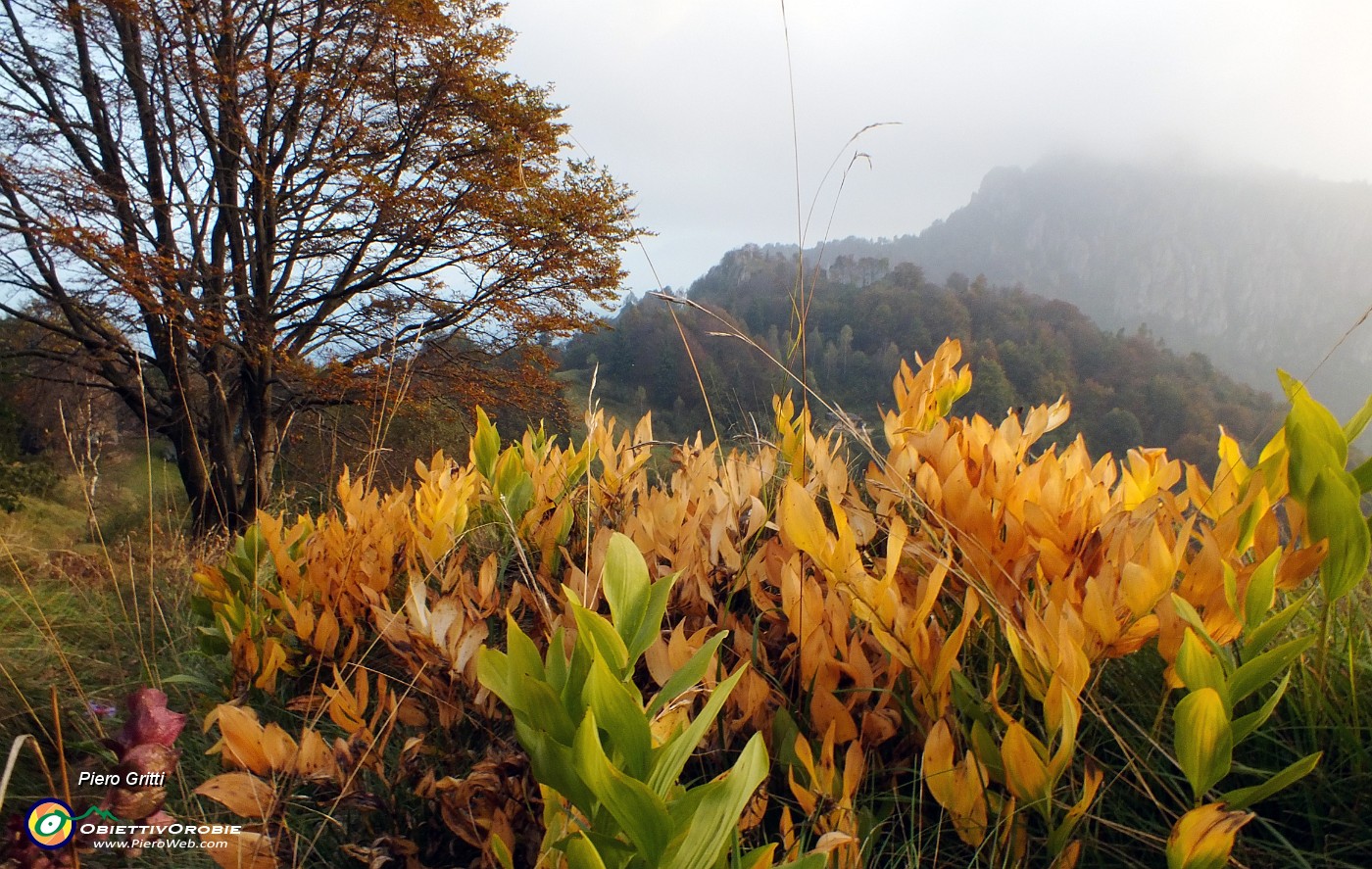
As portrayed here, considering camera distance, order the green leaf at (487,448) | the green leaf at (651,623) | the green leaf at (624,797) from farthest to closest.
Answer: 1. the green leaf at (487,448)
2. the green leaf at (651,623)
3. the green leaf at (624,797)

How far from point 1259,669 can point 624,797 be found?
57 cm

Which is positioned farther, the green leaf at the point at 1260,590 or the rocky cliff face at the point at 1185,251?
the rocky cliff face at the point at 1185,251

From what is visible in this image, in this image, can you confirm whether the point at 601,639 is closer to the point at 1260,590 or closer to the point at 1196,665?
the point at 1196,665

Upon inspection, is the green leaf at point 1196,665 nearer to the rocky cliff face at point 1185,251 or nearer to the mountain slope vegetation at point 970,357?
the mountain slope vegetation at point 970,357

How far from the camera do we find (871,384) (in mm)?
25047

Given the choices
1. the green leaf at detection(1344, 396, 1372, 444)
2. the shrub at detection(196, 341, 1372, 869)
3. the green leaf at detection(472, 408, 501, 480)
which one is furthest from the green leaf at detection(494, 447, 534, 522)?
the green leaf at detection(1344, 396, 1372, 444)

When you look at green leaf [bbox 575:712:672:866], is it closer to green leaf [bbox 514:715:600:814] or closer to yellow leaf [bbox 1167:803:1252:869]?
green leaf [bbox 514:715:600:814]

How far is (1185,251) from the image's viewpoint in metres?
99.0

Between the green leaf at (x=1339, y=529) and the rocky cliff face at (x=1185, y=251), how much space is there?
74.6 metres

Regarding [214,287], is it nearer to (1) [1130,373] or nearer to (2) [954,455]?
(2) [954,455]

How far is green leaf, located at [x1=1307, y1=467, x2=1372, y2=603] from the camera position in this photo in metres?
0.64

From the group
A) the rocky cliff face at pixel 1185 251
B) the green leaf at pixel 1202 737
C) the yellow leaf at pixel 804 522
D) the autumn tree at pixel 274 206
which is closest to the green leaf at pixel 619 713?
the yellow leaf at pixel 804 522

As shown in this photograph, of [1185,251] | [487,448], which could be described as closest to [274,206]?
[487,448]

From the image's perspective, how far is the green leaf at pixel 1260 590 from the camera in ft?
2.09
